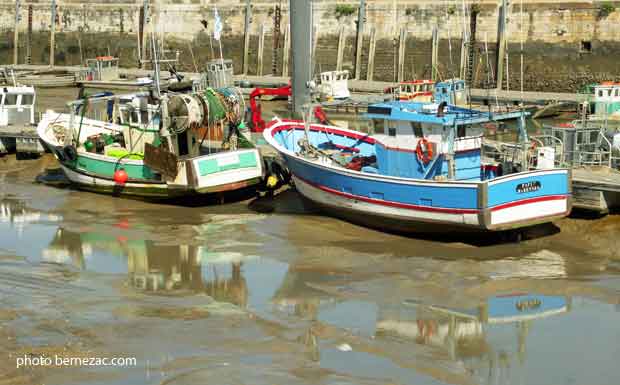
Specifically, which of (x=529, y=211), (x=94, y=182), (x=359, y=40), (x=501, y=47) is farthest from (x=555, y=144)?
(x=359, y=40)

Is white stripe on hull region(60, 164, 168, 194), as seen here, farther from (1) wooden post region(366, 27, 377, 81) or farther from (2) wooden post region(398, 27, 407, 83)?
(1) wooden post region(366, 27, 377, 81)

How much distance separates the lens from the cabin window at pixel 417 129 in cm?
1650

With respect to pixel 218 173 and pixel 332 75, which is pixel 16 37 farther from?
pixel 218 173

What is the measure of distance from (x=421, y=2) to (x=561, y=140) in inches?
732

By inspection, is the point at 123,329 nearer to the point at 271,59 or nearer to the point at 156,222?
the point at 156,222

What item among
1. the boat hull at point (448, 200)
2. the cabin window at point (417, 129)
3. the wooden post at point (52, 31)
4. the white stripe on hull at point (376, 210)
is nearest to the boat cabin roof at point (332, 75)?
the white stripe on hull at point (376, 210)

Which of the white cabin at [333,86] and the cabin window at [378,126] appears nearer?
the cabin window at [378,126]

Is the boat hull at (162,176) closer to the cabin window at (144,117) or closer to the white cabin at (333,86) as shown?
the cabin window at (144,117)

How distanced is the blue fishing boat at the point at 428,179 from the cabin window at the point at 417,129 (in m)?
0.02

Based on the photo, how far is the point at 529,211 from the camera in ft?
49.8

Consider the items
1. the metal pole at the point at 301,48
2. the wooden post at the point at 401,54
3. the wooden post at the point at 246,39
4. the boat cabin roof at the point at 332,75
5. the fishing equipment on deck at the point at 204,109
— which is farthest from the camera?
the wooden post at the point at 246,39

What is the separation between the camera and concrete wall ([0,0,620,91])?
31844 millimetres

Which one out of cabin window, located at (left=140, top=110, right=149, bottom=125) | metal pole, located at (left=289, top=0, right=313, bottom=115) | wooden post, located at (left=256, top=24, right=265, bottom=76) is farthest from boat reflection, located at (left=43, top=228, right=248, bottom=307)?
wooden post, located at (left=256, top=24, right=265, bottom=76)

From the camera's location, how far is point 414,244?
15.8m
